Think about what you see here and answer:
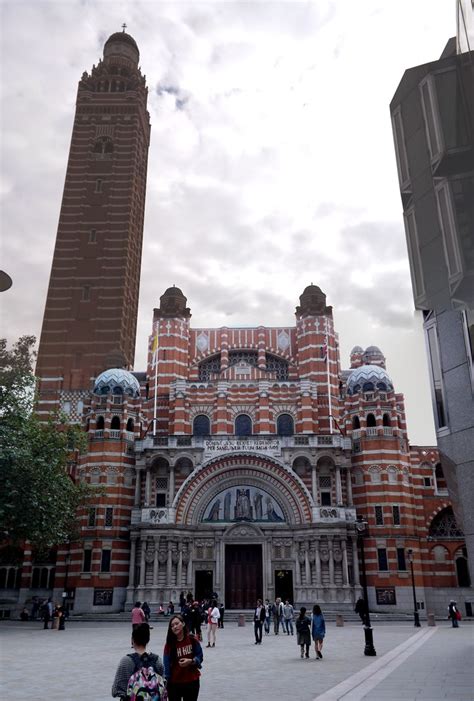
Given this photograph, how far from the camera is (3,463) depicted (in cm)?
2836

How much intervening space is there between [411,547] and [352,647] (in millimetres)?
22741

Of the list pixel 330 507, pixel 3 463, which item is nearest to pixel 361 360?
pixel 330 507

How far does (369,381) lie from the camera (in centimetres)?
4650

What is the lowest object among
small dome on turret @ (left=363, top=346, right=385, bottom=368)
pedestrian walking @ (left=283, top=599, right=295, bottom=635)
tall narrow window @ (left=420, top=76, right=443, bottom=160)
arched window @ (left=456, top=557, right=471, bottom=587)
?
pedestrian walking @ (left=283, top=599, right=295, bottom=635)

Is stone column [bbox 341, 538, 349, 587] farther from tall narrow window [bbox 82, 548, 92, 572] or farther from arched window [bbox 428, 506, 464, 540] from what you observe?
tall narrow window [bbox 82, 548, 92, 572]

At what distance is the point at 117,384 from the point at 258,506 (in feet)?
48.2

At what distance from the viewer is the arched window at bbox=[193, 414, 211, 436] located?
48250 mm

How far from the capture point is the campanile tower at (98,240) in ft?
204

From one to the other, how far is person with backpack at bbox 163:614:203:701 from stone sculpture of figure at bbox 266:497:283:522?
35.9 metres

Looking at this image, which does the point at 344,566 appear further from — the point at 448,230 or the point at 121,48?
the point at 121,48

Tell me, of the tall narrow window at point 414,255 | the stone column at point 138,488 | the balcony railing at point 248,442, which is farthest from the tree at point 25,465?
the tall narrow window at point 414,255

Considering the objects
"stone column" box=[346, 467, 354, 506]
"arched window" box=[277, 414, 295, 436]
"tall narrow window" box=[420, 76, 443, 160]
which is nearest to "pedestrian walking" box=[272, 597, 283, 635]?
"stone column" box=[346, 467, 354, 506]

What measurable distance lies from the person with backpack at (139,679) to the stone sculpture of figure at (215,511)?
123ft

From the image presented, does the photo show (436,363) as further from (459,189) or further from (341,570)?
(341,570)
